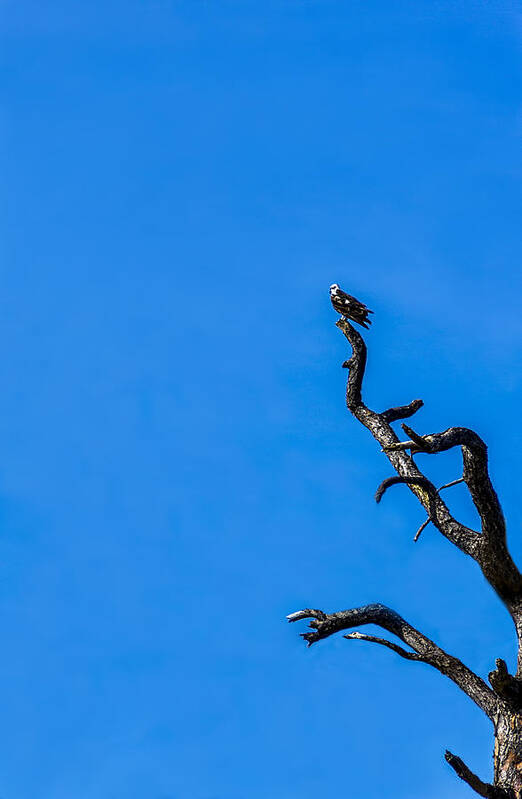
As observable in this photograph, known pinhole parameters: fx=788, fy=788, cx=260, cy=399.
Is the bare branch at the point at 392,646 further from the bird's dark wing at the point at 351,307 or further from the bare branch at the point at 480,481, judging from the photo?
the bird's dark wing at the point at 351,307

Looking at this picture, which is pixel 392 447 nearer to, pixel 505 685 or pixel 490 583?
pixel 490 583

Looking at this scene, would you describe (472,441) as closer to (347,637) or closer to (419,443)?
(419,443)

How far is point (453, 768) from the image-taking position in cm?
753

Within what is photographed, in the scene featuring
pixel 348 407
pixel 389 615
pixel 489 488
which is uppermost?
pixel 348 407

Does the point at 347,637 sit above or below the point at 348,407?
below

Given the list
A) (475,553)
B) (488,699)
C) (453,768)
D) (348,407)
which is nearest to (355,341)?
(348,407)

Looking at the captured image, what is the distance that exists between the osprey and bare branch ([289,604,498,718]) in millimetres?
4369

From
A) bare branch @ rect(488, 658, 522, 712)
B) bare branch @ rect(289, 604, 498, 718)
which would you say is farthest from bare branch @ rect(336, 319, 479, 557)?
bare branch @ rect(488, 658, 522, 712)

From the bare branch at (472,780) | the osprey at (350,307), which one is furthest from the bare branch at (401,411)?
the bare branch at (472,780)

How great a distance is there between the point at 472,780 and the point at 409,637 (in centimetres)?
239

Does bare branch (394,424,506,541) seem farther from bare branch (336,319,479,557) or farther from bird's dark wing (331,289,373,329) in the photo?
bird's dark wing (331,289,373,329)

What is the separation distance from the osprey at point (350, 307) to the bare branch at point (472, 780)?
253 inches

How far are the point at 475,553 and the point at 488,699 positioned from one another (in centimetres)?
178

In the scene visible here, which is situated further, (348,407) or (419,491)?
(348,407)
